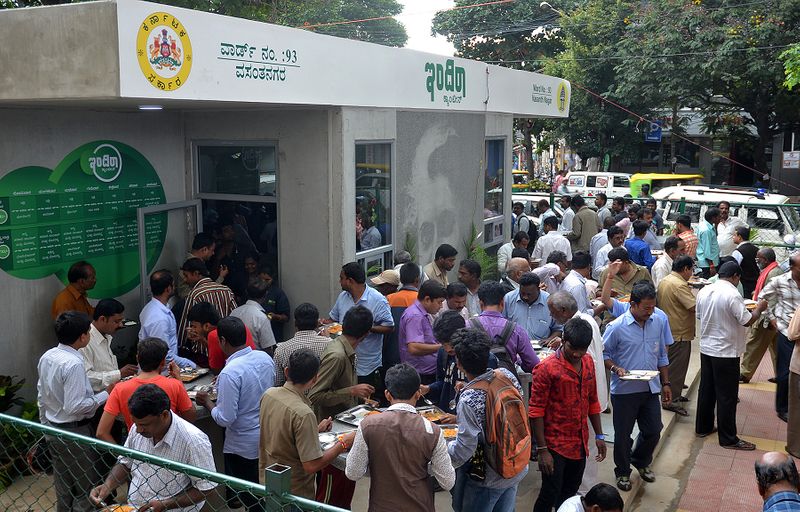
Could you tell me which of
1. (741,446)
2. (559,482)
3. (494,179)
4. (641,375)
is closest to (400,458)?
(559,482)

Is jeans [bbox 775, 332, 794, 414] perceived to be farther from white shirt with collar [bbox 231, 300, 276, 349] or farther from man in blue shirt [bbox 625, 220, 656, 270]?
white shirt with collar [bbox 231, 300, 276, 349]

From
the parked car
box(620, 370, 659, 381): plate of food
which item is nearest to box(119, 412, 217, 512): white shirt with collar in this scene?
box(620, 370, 659, 381): plate of food

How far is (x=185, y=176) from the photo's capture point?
9516mm

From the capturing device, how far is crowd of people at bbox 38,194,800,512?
425cm

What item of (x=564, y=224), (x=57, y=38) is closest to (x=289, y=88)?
(x=57, y=38)

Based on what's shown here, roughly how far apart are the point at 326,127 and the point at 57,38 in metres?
3.27

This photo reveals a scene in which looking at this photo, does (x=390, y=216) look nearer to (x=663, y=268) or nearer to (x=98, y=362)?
(x=663, y=268)

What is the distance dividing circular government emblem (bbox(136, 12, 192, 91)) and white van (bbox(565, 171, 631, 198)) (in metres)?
23.9

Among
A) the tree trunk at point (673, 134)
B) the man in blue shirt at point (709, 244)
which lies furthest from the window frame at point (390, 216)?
the tree trunk at point (673, 134)

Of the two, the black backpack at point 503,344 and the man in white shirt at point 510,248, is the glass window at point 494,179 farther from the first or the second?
the black backpack at point 503,344

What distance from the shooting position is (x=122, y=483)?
4.30 m

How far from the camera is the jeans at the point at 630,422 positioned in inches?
258

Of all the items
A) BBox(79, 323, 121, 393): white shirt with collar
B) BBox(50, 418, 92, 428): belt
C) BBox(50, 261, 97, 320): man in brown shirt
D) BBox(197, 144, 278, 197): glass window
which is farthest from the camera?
BBox(197, 144, 278, 197): glass window

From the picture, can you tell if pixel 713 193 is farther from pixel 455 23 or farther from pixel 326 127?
pixel 455 23
